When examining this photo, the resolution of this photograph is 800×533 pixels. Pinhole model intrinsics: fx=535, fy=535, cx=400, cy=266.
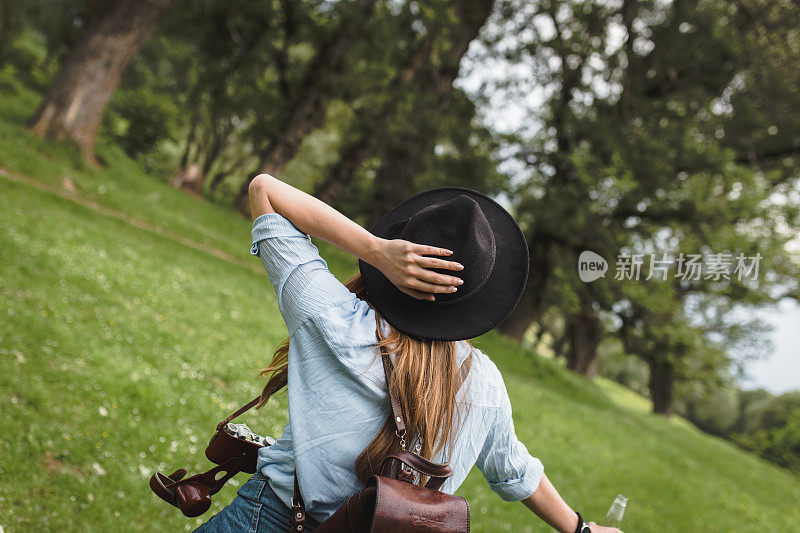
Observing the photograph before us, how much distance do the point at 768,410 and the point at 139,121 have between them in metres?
43.5

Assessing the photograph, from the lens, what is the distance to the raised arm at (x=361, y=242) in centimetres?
151

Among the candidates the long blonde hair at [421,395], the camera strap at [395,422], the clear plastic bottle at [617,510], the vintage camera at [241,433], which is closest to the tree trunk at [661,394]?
the clear plastic bottle at [617,510]

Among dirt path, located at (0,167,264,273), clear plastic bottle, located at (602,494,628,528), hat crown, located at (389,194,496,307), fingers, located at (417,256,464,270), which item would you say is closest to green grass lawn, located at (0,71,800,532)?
dirt path, located at (0,167,264,273)

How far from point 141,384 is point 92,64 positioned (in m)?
10.5

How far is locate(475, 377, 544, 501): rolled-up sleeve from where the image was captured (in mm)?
1865

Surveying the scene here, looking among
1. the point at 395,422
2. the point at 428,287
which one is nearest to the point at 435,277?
the point at 428,287

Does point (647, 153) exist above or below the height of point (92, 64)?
above

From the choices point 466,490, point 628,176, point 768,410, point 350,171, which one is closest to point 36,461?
point 466,490

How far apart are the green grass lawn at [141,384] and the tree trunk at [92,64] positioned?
2.17 ft

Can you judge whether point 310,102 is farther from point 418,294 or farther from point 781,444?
point 781,444

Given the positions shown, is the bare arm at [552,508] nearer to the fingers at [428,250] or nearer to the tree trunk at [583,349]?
the fingers at [428,250]

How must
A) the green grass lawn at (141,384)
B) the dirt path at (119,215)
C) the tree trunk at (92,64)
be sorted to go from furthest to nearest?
the tree trunk at (92,64) < the dirt path at (119,215) < the green grass lawn at (141,384)

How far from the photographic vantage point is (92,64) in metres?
12.7

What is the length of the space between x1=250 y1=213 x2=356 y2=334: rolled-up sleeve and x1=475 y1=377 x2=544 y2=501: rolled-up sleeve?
704 mm
